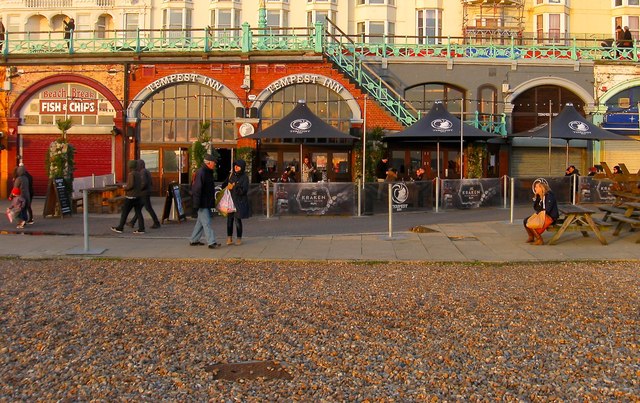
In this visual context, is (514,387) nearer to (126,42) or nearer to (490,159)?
(490,159)

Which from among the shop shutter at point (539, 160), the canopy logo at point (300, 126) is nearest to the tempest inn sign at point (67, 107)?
the canopy logo at point (300, 126)

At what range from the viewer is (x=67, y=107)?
27.2 metres

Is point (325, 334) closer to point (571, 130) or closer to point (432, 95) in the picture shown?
point (571, 130)

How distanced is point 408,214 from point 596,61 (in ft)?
50.2

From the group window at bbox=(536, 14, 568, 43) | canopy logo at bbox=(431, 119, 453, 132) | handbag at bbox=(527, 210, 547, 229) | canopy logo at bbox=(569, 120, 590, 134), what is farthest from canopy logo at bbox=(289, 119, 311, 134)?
window at bbox=(536, 14, 568, 43)

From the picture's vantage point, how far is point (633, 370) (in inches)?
195

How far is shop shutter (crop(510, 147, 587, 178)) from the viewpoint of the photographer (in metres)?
28.1

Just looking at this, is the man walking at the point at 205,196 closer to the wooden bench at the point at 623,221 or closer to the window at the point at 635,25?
the wooden bench at the point at 623,221

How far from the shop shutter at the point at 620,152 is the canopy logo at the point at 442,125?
10737 mm

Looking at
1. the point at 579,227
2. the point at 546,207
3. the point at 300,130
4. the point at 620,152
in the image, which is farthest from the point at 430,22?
the point at 579,227

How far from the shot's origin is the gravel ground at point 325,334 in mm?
4606

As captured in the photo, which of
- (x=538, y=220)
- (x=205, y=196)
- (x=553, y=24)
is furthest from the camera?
(x=553, y=24)

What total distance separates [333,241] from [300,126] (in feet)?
27.6

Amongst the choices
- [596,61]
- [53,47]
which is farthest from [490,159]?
[53,47]
